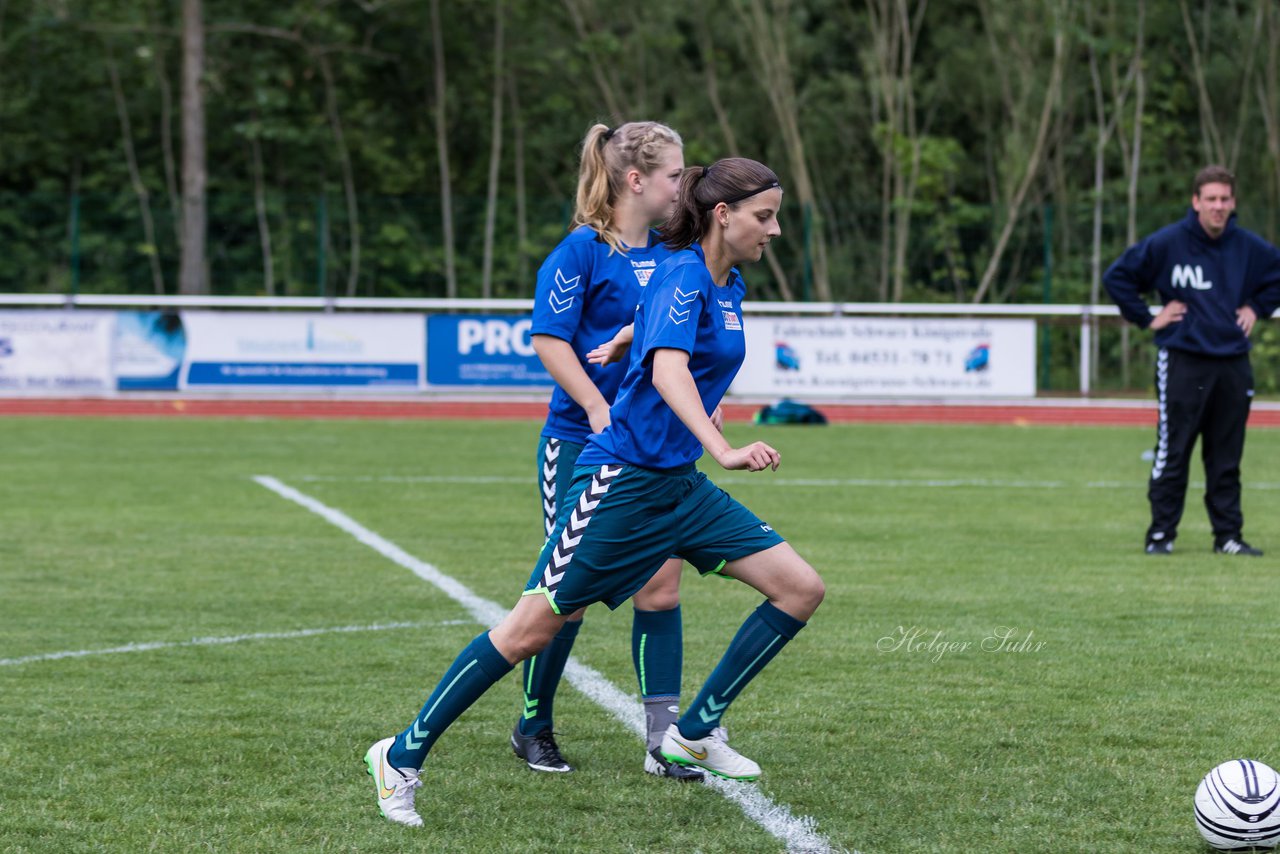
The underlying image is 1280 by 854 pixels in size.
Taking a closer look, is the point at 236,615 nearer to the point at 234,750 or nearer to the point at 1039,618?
the point at 234,750

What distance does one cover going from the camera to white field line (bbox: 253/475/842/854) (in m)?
4.16

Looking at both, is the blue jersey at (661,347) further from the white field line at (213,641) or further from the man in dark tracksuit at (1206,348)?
the man in dark tracksuit at (1206,348)

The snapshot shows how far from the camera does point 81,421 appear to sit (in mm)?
19969

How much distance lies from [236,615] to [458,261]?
21.3 m

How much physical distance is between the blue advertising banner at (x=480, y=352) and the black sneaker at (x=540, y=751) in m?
16.9

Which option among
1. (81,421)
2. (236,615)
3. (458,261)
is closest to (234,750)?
(236,615)

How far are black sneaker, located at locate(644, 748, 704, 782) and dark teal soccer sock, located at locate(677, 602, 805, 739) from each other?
23cm

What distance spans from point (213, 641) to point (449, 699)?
2.64 metres

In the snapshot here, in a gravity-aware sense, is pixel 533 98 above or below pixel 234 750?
above

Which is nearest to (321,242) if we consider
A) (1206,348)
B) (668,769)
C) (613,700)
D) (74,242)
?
(74,242)

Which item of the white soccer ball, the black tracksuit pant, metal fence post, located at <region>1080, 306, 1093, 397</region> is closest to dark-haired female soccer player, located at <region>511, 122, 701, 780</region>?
the white soccer ball

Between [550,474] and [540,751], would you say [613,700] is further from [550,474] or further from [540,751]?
[550,474]

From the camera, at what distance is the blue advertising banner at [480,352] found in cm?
2186

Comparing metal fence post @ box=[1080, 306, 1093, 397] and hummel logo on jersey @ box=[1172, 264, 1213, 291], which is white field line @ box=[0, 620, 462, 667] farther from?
metal fence post @ box=[1080, 306, 1093, 397]
